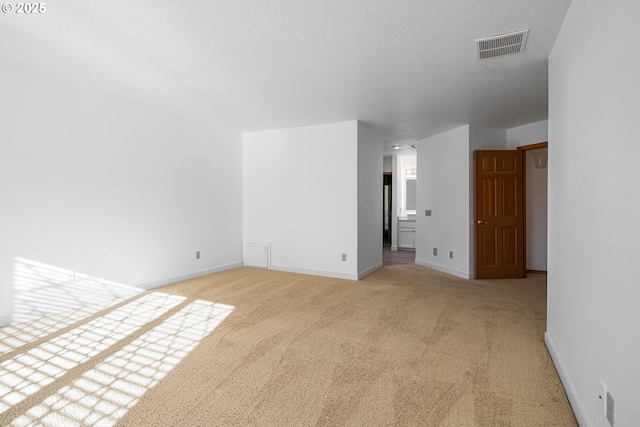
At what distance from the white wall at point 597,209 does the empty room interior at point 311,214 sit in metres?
0.02

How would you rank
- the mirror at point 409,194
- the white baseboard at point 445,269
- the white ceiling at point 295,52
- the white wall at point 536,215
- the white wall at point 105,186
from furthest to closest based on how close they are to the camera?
1. the mirror at point 409,194
2. the white wall at point 536,215
3. the white baseboard at point 445,269
4. the white wall at point 105,186
5. the white ceiling at point 295,52

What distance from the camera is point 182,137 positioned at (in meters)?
4.70

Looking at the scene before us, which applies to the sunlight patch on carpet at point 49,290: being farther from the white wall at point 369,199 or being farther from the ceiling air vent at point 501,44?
the ceiling air vent at point 501,44

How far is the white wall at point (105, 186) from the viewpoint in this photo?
303 cm

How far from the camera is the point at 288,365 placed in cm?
222

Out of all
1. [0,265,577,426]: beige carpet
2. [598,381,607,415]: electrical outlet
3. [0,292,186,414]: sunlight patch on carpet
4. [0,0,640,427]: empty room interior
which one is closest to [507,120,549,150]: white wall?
[0,0,640,427]: empty room interior

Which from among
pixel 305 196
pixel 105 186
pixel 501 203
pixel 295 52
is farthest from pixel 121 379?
pixel 501 203

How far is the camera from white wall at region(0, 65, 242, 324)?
303 cm

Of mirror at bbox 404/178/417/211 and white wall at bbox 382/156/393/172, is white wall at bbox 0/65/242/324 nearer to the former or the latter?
white wall at bbox 382/156/393/172

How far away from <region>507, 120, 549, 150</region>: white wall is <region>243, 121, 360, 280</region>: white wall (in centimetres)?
229

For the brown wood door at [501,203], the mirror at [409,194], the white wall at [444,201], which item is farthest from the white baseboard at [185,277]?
the mirror at [409,194]

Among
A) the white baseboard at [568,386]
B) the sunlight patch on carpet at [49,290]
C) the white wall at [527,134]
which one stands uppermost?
the white wall at [527,134]

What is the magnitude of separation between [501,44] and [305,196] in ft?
11.3

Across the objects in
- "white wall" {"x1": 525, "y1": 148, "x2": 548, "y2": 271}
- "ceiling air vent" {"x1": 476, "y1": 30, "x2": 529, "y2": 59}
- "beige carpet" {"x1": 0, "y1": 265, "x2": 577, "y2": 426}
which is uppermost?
"ceiling air vent" {"x1": 476, "y1": 30, "x2": 529, "y2": 59}
